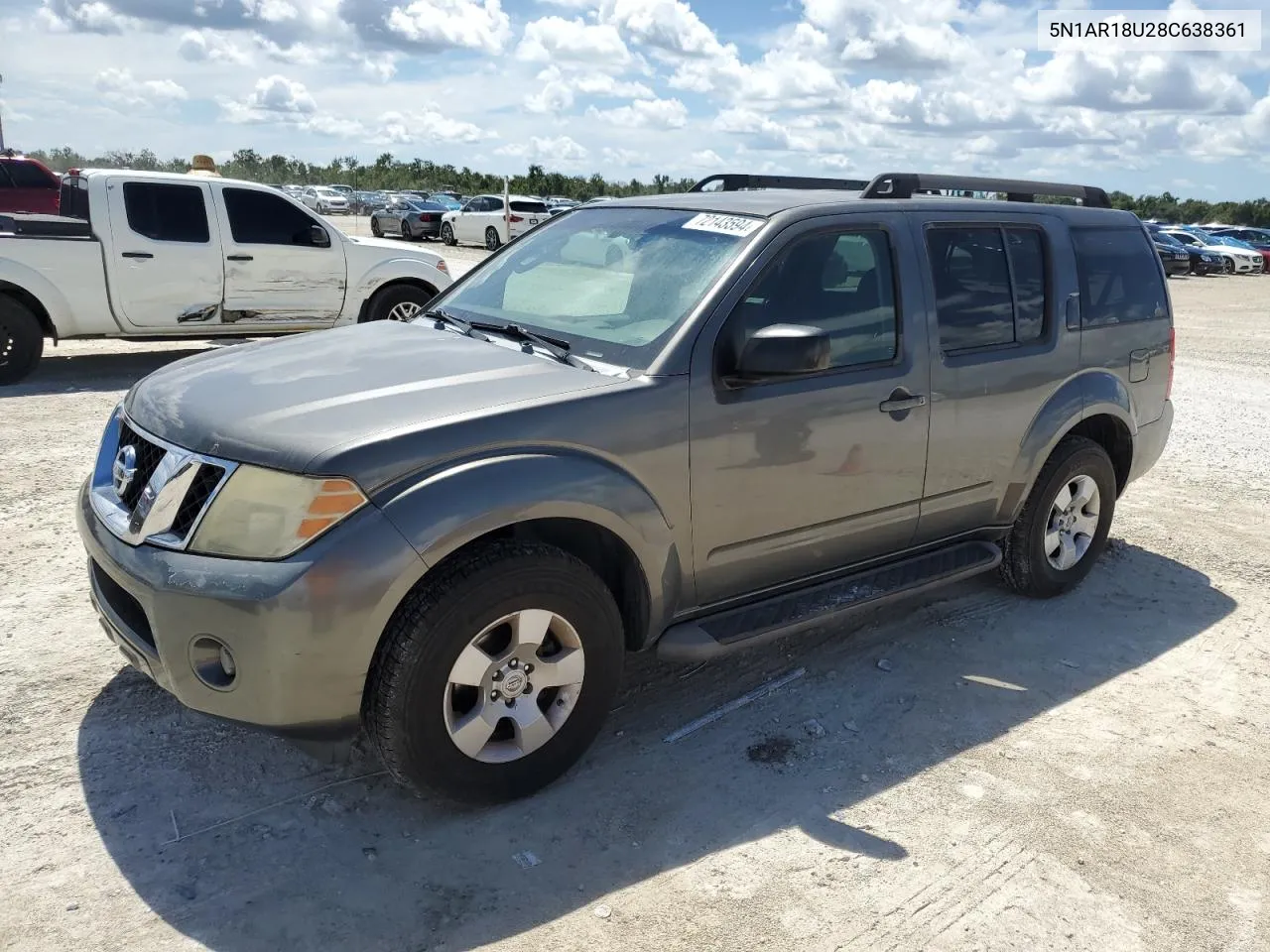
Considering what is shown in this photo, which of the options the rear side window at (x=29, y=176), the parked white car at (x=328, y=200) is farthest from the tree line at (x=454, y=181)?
the rear side window at (x=29, y=176)

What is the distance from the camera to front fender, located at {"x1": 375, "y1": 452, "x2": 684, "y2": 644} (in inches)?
112

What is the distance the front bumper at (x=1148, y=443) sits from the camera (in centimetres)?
525

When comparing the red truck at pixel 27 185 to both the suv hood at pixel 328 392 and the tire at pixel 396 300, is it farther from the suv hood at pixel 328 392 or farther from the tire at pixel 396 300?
the suv hood at pixel 328 392

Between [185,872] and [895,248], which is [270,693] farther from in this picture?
[895,248]

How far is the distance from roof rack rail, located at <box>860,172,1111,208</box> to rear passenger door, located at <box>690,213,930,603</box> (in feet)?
0.93

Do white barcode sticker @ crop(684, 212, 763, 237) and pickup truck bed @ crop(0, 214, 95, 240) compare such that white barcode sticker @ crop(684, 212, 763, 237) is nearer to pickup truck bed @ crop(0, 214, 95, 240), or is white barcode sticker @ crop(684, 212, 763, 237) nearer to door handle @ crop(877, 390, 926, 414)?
door handle @ crop(877, 390, 926, 414)

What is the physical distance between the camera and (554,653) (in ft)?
10.5

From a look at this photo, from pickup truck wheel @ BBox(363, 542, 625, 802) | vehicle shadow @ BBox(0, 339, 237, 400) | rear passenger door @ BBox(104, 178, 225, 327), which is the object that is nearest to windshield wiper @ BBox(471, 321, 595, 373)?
pickup truck wheel @ BBox(363, 542, 625, 802)

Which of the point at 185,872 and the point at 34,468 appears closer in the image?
the point at 185,872

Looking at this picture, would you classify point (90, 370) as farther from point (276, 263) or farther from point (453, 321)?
point (453, 321)

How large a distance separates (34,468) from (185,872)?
4410 millimetres

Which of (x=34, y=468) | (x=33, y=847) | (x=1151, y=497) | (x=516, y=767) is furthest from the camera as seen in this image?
(x=1151, y=497)

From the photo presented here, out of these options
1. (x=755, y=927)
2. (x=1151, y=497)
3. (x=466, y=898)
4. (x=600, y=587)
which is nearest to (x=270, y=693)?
(x=466, y=898)

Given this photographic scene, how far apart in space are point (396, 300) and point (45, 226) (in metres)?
3.10
